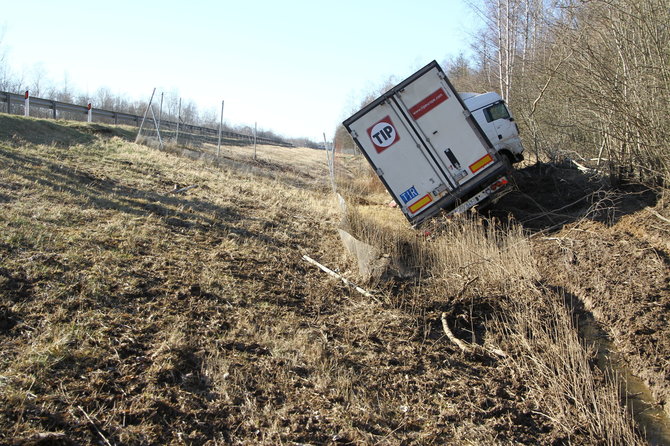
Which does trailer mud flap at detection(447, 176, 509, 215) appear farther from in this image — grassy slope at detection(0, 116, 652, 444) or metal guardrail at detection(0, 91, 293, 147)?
metal guardrail at detection(0, 91, 293, 147)

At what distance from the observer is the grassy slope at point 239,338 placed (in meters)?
3.85

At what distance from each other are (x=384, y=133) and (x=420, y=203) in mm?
1540

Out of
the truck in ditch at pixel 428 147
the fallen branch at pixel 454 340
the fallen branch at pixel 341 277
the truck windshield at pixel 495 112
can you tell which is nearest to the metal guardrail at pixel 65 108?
the truck in ditch at pixel 428 147

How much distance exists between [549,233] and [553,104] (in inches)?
244

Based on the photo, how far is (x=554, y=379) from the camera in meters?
4.62

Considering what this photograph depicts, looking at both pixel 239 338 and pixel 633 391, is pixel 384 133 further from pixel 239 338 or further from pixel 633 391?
pixel 633 391

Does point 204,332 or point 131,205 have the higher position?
point 131,205

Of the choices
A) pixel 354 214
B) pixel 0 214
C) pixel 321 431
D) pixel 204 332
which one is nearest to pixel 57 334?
pixel 204 332

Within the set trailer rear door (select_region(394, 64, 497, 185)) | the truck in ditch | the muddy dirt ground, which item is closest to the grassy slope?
the muddy dirt ground

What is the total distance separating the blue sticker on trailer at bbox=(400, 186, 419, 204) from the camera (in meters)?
9.88

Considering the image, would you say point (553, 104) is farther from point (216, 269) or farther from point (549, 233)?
point (216, 269)

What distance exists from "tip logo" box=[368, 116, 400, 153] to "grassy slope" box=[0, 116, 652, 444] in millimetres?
1787

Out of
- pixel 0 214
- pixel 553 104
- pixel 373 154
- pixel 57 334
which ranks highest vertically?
pixel 553 104

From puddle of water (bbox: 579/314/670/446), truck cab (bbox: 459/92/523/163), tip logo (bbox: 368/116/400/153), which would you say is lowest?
puddle of water (bbox: 579/314/670/446)
